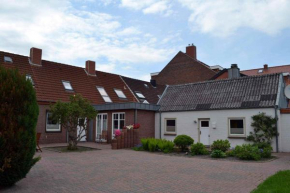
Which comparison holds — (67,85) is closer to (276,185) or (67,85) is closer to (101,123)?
(101,123)

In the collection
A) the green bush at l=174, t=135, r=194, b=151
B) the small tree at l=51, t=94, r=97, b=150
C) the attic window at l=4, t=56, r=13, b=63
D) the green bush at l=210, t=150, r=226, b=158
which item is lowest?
the green bush at l=210, t=150, r=226, b=158

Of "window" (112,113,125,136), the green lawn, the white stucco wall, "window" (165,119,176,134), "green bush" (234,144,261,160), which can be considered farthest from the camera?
"window" (165,119,176,134)

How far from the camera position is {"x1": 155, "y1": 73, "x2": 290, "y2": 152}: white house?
1706cm

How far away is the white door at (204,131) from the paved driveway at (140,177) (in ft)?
25.7

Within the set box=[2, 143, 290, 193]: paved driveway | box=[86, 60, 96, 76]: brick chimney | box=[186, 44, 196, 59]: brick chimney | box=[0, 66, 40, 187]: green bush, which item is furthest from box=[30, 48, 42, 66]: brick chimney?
box=[186, 44, 196, 59]: brick chimney

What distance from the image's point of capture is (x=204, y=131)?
1973cm

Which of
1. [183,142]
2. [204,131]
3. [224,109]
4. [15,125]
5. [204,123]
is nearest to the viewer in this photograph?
[15,125]

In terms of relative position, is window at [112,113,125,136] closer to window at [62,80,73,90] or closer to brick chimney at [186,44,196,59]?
window at [62,80,73,90]

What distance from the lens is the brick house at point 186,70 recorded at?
34344 millimetres

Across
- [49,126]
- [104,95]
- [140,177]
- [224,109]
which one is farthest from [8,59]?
[140,177]

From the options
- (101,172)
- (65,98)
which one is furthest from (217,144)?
(65,98)

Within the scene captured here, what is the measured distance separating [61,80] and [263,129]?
17290 mm

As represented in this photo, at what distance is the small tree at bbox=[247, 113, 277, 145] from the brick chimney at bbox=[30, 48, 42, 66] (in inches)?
735

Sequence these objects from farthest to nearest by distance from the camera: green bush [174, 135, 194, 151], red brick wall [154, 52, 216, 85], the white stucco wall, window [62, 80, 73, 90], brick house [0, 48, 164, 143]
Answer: red brick wall [154, 52, 216, 85], window [62, 80, 73, 90], brick house [0, 48, 164, 143], the white stucco wall, green bush [174, 135, 194, 151]
